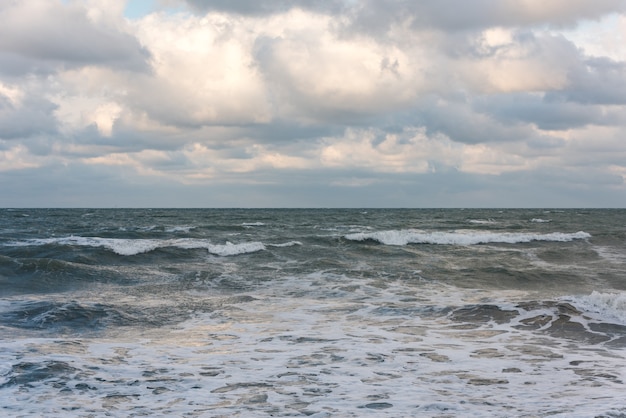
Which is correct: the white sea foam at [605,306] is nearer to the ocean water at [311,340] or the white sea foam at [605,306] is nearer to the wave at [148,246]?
the ocean water at [311,340]

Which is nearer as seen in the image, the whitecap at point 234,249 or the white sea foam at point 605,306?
the white sea foam at point 605,306

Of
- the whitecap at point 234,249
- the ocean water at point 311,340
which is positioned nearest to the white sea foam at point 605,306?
the ocean water at point 311,340

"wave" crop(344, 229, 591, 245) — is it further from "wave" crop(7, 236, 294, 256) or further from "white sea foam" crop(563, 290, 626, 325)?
"white sea foam" crop(563, 290, 626, 325)

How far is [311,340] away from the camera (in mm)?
10664

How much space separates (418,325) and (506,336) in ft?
6.13

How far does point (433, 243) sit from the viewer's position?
35.3m

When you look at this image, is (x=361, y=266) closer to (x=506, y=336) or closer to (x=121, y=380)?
(x=506, y=336)

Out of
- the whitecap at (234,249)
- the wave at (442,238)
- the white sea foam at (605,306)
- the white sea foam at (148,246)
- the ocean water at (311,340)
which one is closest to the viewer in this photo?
the ocean water at (311,340)

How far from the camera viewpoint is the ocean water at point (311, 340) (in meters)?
7.17

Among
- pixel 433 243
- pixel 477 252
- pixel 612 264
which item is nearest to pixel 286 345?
pixel 612 264

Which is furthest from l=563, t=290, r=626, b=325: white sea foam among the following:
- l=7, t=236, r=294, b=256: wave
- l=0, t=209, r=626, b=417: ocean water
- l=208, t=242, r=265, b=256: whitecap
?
l=7, t=236, r=294, b=256: wave

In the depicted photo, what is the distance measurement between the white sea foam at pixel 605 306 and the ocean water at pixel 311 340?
5 cm

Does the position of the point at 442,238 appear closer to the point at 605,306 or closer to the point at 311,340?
the point at 605,306

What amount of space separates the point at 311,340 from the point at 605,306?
728 cm
